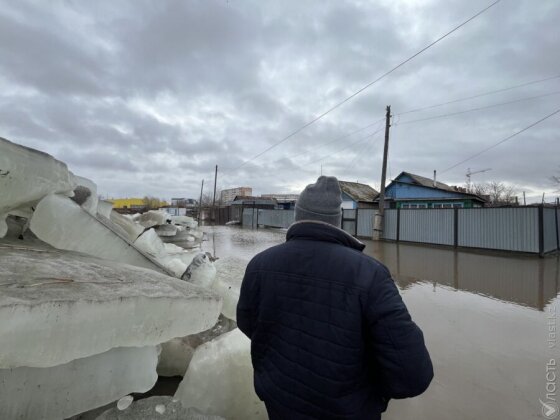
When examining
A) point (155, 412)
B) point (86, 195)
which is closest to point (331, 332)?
point (155, 412)

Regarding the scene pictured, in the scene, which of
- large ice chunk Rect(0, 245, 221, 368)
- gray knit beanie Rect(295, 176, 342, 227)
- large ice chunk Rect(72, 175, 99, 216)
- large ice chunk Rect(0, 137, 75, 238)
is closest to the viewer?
large ice chunk Rect(0, 245, 221, 368)

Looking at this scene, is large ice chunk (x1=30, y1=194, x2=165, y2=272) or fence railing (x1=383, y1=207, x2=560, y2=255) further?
fence railing (x1=383, y1=207, x2=560, y2=255)

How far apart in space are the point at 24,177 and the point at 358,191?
3007 cm

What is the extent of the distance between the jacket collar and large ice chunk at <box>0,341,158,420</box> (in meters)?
1.35

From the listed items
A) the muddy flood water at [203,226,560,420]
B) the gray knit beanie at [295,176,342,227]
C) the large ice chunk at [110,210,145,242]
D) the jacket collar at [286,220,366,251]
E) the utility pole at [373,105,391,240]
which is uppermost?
the utility pole at [373,105,391,240]

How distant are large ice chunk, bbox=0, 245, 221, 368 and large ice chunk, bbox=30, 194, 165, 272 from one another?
0.49 metres

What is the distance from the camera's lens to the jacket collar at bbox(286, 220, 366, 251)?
127 centimetres

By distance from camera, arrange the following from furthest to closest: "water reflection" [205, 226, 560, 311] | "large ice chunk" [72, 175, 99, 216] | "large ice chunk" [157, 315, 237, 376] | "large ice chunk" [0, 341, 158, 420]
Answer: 1. "water reflection" [205, 226, 560, 311]
2. "large ice chunk" [72, 175, 99, 216]
3. "large ice chunk" [157, 315, 237, 376]
4. "large ice chunk" [0, 341, 158, 420]

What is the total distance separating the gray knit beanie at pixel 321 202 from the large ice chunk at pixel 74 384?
1376 millimetres

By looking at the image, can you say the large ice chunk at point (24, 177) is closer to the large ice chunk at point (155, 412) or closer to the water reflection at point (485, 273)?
the large ice chunk at point (155, 412)

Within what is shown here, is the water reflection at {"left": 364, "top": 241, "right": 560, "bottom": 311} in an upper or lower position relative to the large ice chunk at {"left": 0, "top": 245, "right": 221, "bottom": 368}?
lower

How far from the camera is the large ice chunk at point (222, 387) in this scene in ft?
6.51

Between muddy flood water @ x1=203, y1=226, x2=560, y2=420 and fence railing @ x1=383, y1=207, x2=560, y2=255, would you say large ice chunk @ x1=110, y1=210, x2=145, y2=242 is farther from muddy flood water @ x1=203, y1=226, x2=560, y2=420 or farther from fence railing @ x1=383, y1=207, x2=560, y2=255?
fence railing @ x1=383, y1=207, x2=560, y2=255

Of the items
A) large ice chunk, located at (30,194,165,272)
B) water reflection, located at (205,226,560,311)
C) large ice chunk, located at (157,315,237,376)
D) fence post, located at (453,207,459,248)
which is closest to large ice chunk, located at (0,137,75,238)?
large ice chunk, located at (30,194,165,272)
